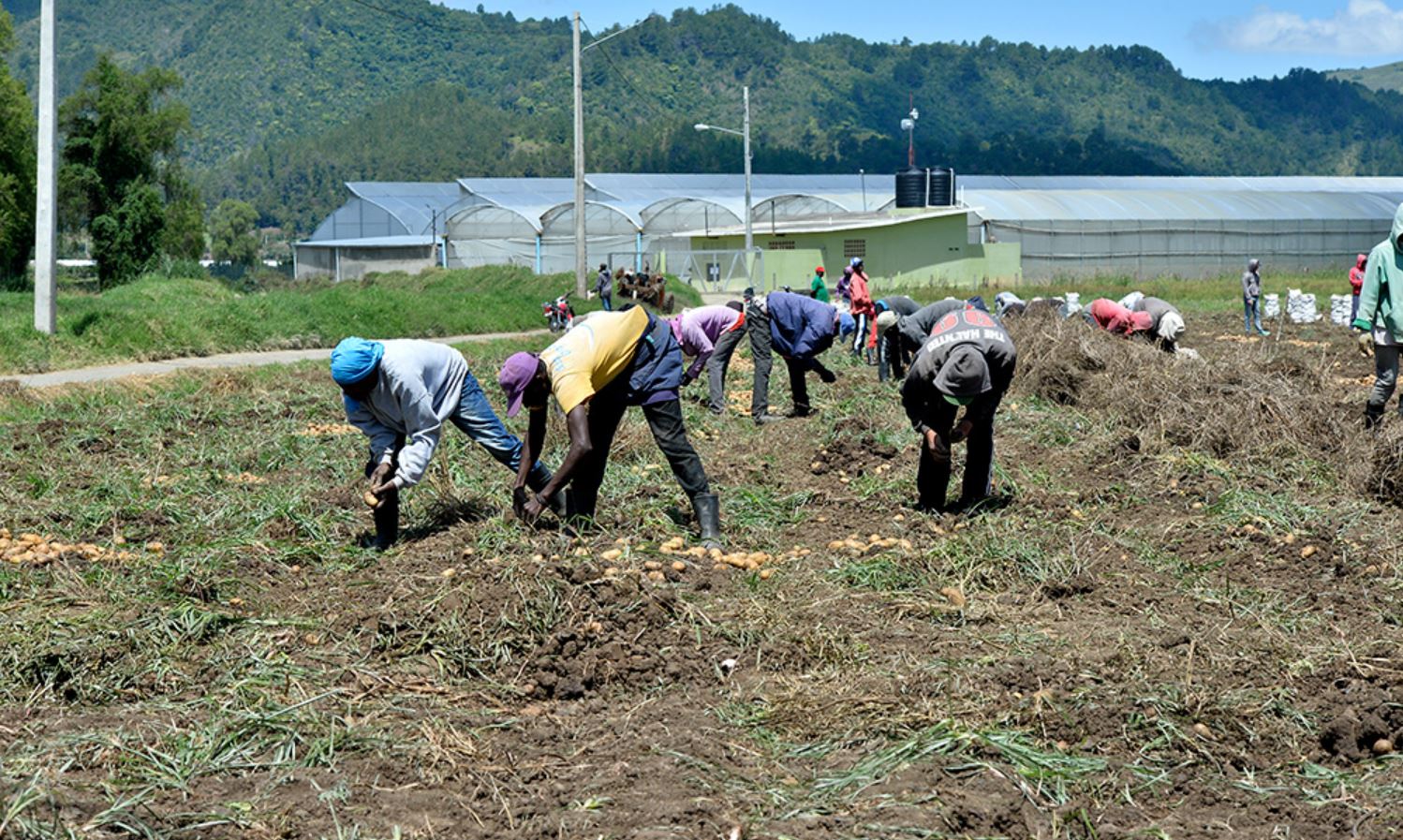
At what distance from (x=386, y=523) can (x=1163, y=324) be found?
9.47m

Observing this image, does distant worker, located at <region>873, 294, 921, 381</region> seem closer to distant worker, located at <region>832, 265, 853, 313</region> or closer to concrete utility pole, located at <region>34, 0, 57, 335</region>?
distant worker, located at <region>832, 265, 853, 313</region>

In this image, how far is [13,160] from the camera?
36.8m

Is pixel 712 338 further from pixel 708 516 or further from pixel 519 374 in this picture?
pixel 519 374

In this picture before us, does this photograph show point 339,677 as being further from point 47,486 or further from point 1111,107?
point 1111,107

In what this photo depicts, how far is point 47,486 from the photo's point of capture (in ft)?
31.3

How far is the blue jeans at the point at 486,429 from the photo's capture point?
26.2ft

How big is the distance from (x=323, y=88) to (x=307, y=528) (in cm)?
14054

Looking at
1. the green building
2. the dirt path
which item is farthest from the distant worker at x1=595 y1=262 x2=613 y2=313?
the green building

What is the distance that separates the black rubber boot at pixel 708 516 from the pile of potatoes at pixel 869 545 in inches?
24.1

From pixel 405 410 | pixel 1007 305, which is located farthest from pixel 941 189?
pixel 405 410

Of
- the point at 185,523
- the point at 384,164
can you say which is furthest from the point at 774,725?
the point at 384,164

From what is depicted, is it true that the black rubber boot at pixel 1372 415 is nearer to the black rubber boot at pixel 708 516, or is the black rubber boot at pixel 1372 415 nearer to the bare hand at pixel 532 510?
the black rubber boot at pixel 708 516

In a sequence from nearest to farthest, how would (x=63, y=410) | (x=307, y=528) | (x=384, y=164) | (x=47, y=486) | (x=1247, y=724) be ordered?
(x=1247, y=724)
(x=307, y=528)
(x=47, y=486)
(x=63, y=410)
(x=384, y=164)

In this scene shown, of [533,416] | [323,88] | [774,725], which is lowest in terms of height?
[774,725]
